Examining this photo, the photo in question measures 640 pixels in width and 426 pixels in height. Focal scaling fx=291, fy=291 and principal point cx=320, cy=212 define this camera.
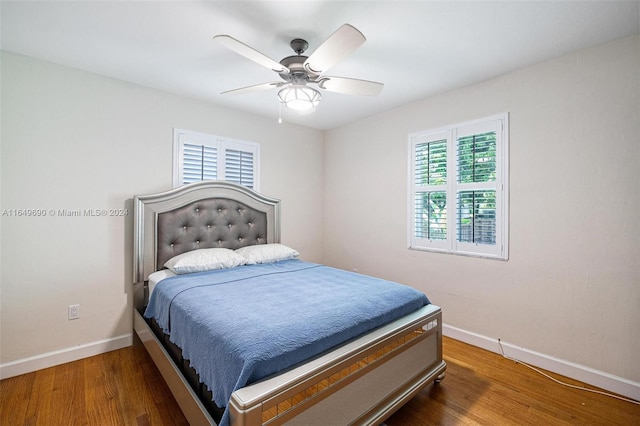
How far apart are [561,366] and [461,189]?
1.57 metres

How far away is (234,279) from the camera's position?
230 centimetres

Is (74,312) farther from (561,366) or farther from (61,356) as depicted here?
(561,366)

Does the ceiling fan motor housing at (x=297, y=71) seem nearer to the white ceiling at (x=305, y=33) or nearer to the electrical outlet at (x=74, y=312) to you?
the white ceiling at (x=305, y=33)

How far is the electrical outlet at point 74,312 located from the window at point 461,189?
10.3 ft

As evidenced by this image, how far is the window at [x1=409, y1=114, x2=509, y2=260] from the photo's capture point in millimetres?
2529

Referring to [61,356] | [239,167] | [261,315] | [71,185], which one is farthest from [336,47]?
[61,356]

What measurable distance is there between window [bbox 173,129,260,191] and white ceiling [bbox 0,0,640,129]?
24.4 inches

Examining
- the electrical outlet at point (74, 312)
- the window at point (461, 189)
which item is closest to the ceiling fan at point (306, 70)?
the window at point (461, 189)

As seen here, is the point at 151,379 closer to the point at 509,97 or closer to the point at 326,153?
the point at 326,153

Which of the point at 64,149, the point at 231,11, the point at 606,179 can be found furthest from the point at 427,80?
the point at 64,149

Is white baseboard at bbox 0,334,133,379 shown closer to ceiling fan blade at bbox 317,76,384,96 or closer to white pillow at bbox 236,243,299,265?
white pillow at bbox 236,243,299,265

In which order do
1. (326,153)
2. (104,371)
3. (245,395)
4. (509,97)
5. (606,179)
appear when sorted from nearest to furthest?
(245,395) < (606,179) < (104,371) < (509,97) < (326,153)

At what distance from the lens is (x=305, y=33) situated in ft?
6.22

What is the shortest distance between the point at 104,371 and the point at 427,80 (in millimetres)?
3596
